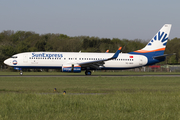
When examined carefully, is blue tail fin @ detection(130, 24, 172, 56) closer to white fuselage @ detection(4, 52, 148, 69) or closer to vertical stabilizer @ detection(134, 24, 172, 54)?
vertical stabilizer @ detection(134, 24, 172, 54)

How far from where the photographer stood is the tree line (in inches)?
3506

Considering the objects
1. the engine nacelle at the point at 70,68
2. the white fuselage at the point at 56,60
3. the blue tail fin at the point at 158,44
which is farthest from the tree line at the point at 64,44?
the blue tail fin at the point at 158,44

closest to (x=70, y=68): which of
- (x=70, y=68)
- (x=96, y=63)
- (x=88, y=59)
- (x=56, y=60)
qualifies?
(x=70, y=68)

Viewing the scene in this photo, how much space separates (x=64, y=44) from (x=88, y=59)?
200 feet

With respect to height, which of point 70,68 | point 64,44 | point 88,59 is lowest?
point 70,68

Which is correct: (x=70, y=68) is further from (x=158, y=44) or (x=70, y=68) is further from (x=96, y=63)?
(x=158, y=44)

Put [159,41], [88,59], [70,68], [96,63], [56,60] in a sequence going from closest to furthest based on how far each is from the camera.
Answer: [70,68] < [56,60] < [96,63] < [88,59] < [159,41]

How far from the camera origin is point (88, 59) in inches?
1863

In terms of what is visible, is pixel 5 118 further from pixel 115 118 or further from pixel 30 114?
pixel 115 118

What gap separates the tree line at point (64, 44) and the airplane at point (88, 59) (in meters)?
31.4

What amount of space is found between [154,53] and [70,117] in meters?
41.3

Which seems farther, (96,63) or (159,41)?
(159,41)

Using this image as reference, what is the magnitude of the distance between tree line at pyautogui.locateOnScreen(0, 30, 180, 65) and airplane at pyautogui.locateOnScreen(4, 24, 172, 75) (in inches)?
1236

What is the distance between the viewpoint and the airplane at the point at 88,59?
149 ft
